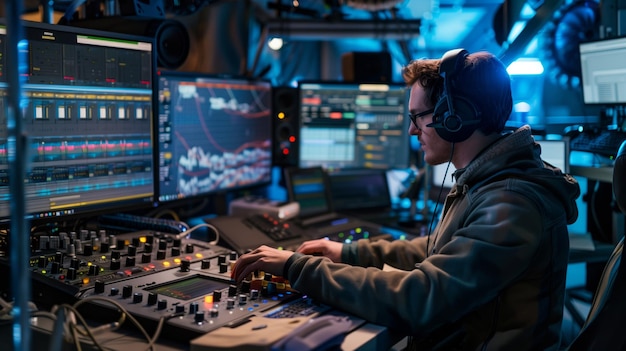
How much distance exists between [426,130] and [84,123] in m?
0.96

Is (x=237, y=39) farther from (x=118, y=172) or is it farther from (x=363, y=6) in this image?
(x=118, y=172)

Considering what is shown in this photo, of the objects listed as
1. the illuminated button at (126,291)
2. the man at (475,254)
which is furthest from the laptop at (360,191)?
the illuminated button at (126,291)

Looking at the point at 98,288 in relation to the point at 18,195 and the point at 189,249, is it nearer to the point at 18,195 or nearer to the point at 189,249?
the point at 189,249

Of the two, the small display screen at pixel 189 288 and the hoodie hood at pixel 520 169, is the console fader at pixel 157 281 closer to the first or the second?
the small display screen at pixel 189 288

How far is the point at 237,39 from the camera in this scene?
3.00 meters

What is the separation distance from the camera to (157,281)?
59.6 inches

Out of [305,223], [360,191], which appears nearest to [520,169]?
[305,223]

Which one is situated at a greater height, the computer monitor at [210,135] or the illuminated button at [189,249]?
the computer monitor at [210,135]

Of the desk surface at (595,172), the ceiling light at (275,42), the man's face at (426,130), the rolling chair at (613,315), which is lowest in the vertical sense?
the rolling chair at (613,315)

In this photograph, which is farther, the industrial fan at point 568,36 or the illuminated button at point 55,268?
the industrial fan at point 568,36

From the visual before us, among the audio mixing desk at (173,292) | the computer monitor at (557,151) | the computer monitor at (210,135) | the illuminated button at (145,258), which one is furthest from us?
the computer monitor at (557,151)

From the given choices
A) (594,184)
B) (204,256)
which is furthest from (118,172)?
(594,184)

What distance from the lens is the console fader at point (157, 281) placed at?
1291 mm

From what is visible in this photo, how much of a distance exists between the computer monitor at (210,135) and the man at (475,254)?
879 mm
